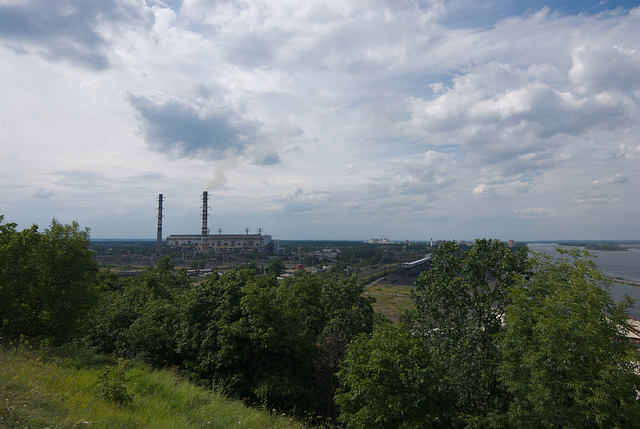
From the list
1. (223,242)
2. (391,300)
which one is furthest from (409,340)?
(223,242)

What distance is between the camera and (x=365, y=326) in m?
17.5

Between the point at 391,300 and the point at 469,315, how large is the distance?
4964cm

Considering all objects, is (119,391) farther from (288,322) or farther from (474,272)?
(474,272)

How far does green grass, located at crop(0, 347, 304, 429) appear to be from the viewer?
5.14 m

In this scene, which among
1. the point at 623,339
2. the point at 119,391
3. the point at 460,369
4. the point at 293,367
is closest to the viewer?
the point at 119,391

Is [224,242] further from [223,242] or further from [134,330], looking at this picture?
[134,330]

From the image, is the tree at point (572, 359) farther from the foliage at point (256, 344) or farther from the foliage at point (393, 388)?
the foliage at point (256, 344)

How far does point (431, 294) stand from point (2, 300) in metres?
15.1

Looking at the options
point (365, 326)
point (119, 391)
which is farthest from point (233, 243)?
point (119, 391)

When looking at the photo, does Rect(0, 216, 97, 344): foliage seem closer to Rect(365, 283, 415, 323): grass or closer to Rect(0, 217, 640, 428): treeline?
Rect(0, 217, 640, 428): treeline

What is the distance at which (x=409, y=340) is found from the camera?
38.1 feet

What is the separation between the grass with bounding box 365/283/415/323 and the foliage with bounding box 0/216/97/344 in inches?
1355

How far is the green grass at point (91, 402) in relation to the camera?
514 centimetres

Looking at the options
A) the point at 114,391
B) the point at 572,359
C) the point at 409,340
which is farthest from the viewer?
the point at 409,340
